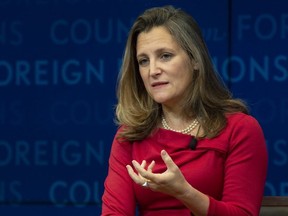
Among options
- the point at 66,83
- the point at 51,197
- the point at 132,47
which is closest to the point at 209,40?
the point at 66,83

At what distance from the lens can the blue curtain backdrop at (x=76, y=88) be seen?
4.32 metres

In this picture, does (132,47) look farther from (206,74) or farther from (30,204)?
(30,204)

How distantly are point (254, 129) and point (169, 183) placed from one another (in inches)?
16.8

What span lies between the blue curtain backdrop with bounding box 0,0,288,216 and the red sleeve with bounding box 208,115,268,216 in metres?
1.71

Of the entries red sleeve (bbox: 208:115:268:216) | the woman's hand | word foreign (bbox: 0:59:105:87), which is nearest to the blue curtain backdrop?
word foreign (bbox: 0:59:105:87)

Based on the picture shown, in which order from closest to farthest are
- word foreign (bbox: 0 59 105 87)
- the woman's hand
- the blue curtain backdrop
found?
the woman's hand < the blue curtain backdrop < word foreign (bbox: 0 59 105 87)

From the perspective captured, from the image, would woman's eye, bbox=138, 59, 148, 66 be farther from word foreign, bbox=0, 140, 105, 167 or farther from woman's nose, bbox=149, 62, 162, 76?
word foreign, bbox=0, 140, 105, 167

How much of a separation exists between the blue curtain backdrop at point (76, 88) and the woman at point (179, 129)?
1606 millimetres

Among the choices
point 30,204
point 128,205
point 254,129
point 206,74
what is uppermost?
point 206,74

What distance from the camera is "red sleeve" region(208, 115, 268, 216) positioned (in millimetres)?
2508

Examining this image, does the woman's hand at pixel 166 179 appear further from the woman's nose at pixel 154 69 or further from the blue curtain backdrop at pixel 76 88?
the blue curtain backdrop at pixel 76 88

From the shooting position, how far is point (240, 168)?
255 cm

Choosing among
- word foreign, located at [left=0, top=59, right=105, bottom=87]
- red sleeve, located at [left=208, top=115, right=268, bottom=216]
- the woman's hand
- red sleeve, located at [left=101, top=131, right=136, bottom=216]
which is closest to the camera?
the woman's hand

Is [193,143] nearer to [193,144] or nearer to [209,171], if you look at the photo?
[193,144]
